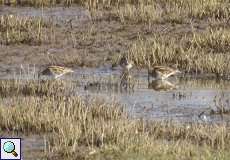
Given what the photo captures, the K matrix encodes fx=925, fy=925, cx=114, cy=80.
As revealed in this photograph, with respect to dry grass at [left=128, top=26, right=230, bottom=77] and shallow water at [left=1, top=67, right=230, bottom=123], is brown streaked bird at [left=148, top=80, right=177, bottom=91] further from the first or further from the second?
dry grass at [left=128, top=26, right=230, bottom=77]

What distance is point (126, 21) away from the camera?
21906 millimetres

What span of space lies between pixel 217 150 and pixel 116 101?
3343mm

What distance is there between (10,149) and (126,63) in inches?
278

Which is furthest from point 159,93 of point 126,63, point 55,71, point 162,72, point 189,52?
point 189,52

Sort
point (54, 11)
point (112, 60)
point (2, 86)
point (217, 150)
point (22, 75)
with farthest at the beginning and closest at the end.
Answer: point (54, 11), point (112, 60), point (22, 75), point (2, 86), point (217, 150)

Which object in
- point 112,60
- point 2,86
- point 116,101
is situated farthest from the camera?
point 112,60

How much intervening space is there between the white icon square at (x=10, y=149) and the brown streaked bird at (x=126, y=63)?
6.45 metres

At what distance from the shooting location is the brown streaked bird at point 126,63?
17500 millimetres

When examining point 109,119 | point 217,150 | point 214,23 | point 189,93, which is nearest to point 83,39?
point 214,23

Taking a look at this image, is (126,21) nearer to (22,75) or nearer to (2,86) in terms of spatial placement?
(22,75)

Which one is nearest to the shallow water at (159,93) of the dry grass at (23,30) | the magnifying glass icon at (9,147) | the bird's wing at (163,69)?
the bird's wing at (163,69)

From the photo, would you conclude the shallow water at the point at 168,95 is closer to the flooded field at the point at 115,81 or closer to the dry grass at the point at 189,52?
the flooded field at the point at 115,81

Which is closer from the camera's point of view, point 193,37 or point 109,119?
point 109,119

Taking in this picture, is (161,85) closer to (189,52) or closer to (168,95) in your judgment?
(168,95)
